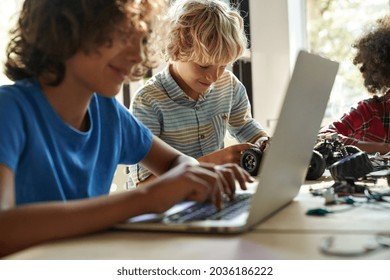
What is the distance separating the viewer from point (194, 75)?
5.71 feet

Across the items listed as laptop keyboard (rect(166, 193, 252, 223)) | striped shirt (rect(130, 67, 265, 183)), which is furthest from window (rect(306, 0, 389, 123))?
laptop keyboard (rect(166, 193, 252, 223))

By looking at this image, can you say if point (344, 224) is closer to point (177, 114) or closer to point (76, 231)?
point (76, 231)

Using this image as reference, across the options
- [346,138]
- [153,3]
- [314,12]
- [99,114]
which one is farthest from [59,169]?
[314,12]

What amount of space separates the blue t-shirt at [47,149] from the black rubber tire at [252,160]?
427 millimetres

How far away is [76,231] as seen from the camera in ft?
2.45

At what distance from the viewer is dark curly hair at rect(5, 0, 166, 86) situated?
3.30 ft

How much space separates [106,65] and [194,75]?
75 cm

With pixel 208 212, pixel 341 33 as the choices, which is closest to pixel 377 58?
pixel 341 33

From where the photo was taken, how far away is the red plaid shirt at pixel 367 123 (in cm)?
219

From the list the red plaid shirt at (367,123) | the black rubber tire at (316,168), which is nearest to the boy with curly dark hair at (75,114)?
the black rubber tire at (316,168)

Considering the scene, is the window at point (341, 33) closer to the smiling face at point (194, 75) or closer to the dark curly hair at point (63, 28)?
the smiling face at point (194, 75)

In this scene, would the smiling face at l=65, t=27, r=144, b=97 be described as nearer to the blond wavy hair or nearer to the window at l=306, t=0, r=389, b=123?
the blond wavy hair

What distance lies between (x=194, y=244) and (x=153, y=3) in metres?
0.66

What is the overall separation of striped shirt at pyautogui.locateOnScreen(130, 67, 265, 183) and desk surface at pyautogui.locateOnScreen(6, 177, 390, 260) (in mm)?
888
